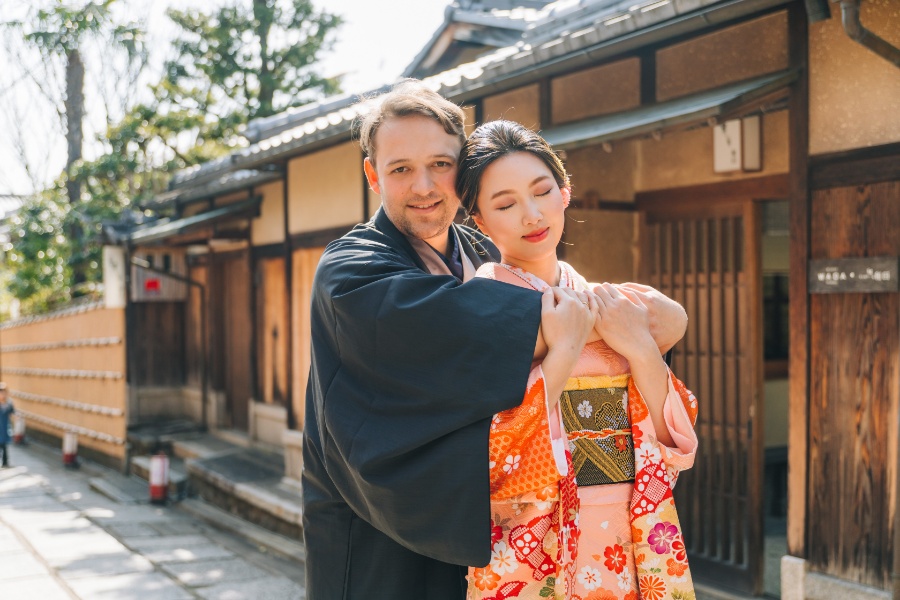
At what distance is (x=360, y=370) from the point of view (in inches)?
83.0

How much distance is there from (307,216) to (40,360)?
12.2 m

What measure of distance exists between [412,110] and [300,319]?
334 inches

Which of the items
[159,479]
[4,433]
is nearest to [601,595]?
[159,479]

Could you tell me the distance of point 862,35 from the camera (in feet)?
14.0

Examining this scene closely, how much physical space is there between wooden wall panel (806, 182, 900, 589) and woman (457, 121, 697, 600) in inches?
123

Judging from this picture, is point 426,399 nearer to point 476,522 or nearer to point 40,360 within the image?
point 476,522

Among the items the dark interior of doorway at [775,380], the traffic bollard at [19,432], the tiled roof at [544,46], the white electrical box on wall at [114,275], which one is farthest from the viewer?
the traffic bollard at [19,432]

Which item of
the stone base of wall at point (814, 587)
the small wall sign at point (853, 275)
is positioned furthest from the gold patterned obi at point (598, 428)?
the stone base of wall at point (814, 587)

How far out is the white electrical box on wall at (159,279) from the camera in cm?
1516

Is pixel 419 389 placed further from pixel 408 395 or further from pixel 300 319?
pixel 300 319

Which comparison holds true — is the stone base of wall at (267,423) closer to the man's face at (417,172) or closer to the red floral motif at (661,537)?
the man's face at (417,172)

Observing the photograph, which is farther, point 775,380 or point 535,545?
point 775,380

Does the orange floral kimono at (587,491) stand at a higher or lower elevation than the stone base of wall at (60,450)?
higher

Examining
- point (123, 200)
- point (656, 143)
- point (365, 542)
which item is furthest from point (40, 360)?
point (365, 542)
